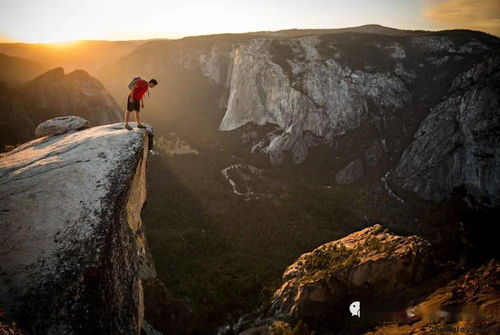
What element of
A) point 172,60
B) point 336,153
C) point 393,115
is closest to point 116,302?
point 336,153

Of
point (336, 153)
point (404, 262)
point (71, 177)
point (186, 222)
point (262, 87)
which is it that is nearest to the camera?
point (71, 177)

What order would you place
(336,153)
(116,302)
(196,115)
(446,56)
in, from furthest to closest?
(196,115)
(446,56)
(336,153)
(116,302)

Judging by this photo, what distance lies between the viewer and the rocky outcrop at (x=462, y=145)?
136ft

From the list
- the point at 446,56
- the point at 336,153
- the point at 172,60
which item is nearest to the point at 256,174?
the point at 336,153

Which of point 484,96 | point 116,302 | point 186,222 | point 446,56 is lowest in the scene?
point 186,222

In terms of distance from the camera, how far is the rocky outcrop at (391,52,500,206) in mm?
41562

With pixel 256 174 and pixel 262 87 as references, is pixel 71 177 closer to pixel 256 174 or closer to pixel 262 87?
pixel 256 174

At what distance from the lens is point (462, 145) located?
1827 inches

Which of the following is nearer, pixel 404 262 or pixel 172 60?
pixel 404 262

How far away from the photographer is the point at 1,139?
39.7 m

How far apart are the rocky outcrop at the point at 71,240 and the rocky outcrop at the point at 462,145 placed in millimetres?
45481

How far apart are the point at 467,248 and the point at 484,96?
37.9 m

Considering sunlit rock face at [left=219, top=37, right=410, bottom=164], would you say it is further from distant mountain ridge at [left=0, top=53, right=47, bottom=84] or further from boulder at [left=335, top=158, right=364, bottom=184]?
distant mountain ridge at [left=0, top=53, right=47, bottom=84]

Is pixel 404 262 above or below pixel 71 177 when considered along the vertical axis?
below
